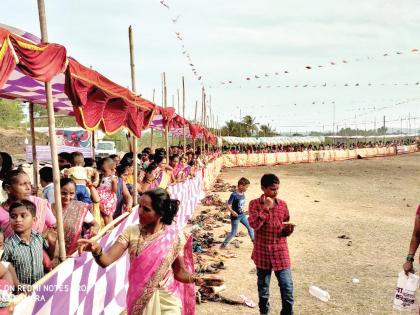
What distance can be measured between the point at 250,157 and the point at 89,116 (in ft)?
111

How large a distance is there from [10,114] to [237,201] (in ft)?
211

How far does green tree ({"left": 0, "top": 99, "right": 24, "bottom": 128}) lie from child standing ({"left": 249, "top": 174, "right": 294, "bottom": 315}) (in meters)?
62.1

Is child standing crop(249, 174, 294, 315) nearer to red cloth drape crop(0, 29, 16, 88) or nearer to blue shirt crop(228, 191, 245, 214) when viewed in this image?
red cloth drape crop(0, 29, 16, 88)

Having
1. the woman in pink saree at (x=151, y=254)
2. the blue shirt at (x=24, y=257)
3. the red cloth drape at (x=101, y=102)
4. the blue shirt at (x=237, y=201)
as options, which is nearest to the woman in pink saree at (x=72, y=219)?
the blue shirt at (x=24, y=257)

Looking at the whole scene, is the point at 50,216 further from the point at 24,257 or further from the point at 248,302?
the point at 248,302

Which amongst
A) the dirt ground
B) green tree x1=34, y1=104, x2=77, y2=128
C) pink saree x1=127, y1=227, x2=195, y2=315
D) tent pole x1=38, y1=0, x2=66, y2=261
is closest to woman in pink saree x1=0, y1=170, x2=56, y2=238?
tent pole x1=38, y1=0, x2=66, y2=261

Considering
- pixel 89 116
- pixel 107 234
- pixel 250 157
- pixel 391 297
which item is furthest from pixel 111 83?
pixel 250 157

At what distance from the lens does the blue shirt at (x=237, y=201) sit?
27.7 feet

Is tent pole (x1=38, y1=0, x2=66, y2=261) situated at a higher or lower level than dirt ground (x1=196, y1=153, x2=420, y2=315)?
higher

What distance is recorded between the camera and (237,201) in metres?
8.49

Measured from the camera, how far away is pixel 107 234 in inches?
190

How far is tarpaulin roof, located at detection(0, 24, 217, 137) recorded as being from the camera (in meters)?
3.16

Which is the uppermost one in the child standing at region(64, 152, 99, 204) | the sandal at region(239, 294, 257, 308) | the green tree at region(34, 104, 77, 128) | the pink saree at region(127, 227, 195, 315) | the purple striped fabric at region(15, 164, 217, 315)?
the green tree at region(34, 104, 77, 128)

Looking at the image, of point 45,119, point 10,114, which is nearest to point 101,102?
point 45,119
